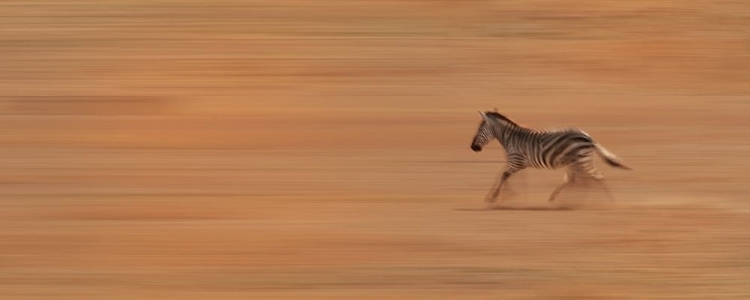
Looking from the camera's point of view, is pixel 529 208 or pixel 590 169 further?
pixel 529 208

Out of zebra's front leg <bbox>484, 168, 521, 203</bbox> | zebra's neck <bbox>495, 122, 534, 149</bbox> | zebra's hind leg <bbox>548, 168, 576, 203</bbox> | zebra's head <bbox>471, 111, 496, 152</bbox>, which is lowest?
zebra's hind leg <bbox>548, 168, 576, 203</bbox>

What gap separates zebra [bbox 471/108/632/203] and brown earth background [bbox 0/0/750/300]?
0.19m

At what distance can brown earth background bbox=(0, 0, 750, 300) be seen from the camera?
9.08m

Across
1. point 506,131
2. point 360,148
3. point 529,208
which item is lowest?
point 529,208

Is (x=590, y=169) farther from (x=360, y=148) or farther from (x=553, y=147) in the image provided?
(x=360, y=148)

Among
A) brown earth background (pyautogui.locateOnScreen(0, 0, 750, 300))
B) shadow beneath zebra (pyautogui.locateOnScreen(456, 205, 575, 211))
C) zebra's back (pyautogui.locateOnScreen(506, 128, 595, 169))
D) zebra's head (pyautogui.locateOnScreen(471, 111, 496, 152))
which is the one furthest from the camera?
zebra's head (pyautogui.locateOnScreen(471, 111, 496, 152))

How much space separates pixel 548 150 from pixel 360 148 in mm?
3019

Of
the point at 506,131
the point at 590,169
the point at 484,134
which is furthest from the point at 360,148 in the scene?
the point at 590,169

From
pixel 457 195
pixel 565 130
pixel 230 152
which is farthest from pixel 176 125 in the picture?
pixel 565 130

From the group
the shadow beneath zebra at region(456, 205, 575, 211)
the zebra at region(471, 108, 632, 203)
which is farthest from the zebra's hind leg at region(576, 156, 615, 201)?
the shadow beneath zebra at region(456, 205, 575, 211)

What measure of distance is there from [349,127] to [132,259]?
4.94m

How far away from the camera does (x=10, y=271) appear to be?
30.2 ft

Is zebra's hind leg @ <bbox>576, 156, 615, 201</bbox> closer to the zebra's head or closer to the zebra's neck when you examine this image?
the zebra's neck

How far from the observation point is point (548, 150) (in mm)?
10586
